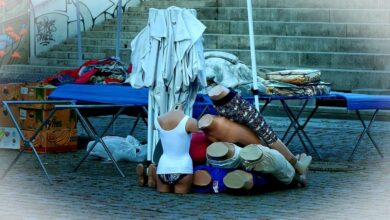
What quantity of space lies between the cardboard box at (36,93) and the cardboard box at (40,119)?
0.05 m

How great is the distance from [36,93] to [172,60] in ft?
7.92

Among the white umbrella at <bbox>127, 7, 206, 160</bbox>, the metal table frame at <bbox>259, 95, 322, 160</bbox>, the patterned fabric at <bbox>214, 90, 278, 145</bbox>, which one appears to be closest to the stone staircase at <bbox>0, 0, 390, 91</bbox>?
the metal table frame at <bbox>259, 95, 322, 160</bbox>

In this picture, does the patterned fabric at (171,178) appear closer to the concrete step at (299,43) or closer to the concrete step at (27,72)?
the concrete step at (299,43)

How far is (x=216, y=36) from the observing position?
17.5 metres

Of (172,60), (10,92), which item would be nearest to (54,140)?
(10,92)

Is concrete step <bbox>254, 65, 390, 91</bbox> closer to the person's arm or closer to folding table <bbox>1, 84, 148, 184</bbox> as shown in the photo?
folding table <bbox>1, 84, 148, 184</bbox>

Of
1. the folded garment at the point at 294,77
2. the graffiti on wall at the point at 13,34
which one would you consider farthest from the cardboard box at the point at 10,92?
the graffiti on wall at the point at 13,34

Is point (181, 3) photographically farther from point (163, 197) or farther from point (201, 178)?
point (163, 197)

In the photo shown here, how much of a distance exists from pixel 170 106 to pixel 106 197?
3.82ft

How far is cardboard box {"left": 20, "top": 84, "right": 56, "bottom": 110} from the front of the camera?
33.1 ft

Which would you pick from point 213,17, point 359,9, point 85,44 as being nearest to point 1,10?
point 85,44

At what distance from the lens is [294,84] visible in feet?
31.2

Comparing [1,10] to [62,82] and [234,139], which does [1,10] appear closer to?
[62,82]

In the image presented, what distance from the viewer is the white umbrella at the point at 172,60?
27.1ft
